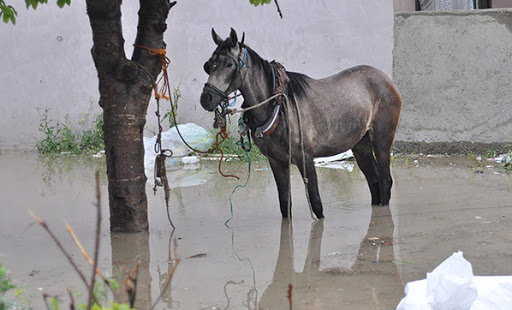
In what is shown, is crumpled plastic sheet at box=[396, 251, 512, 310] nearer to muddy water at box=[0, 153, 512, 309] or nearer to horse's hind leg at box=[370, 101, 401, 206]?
muddy water at box=[0, 153, 512, 309]

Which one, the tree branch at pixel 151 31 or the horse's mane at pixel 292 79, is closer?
the tree branch at pixel 151 31

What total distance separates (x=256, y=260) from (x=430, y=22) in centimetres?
620

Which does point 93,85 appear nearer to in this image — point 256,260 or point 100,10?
point 100,10

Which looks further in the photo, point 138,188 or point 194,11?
point 194,11

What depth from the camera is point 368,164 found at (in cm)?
718

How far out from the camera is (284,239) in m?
5.80

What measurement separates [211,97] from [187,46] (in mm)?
5913

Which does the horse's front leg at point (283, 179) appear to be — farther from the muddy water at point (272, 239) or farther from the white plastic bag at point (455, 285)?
the white plastic bag at point (455, 285)

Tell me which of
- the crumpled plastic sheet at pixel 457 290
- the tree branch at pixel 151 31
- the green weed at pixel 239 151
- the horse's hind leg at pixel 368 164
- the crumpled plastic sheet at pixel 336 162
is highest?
the tree branch at pixel 151 31

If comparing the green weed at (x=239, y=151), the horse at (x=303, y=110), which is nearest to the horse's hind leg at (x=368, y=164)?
the horse at (x=303, y=110)

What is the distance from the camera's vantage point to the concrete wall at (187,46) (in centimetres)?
1088

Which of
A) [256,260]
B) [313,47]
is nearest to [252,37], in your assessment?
[313,47]

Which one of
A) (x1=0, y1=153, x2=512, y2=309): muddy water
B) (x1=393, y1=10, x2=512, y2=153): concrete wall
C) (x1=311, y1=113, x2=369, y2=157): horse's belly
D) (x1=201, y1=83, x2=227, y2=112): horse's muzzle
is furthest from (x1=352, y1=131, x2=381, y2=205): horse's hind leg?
(x1=393, y1=10, x2=512, y2=153): concrete wall

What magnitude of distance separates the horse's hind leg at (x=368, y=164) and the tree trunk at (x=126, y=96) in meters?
2.28
